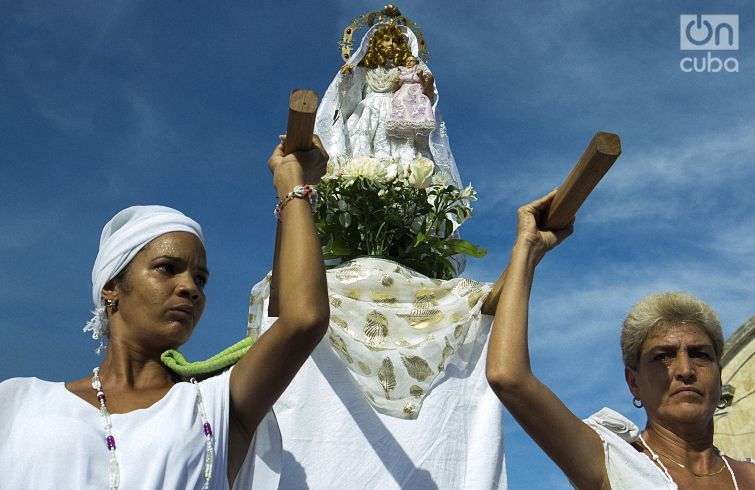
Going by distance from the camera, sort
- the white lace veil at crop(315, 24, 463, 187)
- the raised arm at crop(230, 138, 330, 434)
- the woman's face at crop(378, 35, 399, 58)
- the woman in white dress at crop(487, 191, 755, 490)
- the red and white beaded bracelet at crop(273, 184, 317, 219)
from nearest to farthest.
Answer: the raised arm at crop(230, 138, 330, 434) → the woman in white dress at crop(487, 191, 755, 490) → the red and white beaded bracelet at crop(273, 184, 317, 219) → the white lace veil at crop(315, 24, 463, 187) → the woman's face at crop(378, 35, 399, 58)

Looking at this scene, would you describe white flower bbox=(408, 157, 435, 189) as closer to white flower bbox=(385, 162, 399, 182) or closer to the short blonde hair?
white flower bbox=(385, 162, 399, 182)

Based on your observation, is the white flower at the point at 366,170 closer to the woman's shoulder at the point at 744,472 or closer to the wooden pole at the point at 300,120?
the wooden pole at the point at 300,120

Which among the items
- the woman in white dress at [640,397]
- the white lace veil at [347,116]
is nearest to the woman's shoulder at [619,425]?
the woman in white dress at [640,397]

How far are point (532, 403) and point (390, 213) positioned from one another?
1766mm

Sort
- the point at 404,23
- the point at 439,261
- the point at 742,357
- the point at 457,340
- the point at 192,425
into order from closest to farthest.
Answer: the point at 192,425 < the point at 457,340 < the point at 439,261 < the point at 404,23 < the point at 742,357

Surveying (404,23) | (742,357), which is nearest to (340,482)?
(404,23)

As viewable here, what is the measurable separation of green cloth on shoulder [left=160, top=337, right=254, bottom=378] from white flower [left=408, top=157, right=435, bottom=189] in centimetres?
166

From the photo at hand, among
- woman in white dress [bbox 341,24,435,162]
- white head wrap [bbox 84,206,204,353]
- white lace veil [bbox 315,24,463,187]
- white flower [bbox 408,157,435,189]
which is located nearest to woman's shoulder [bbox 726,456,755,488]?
white head wrap [bbox 84,206,204,353]

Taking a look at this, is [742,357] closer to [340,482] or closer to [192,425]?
[340,482]

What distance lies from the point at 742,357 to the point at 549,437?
8.56 meters

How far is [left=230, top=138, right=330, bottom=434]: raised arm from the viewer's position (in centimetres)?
255

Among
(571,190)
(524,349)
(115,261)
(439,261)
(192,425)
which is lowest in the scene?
(192,425)

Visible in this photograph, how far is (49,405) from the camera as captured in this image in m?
2.58

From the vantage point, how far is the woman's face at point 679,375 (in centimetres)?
277
